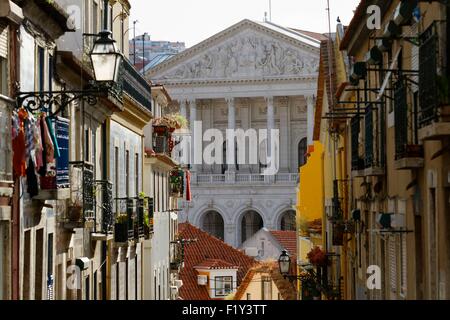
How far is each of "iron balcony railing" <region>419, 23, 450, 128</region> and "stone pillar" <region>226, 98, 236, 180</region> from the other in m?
83.5

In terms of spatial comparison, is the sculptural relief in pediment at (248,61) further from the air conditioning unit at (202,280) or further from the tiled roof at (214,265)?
the air conditioning unit at (202,280)

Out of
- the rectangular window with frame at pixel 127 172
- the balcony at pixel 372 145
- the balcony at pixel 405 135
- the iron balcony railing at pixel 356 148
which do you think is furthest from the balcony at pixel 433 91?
the rectangular window with frame at pixel 127 172

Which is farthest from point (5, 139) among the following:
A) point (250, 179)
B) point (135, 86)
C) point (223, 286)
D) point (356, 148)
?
point (250, 179)

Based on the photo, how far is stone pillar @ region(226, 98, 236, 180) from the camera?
96.1 metres

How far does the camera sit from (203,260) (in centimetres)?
5091

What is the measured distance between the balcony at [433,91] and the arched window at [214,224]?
8561cm

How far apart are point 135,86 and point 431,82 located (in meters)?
14.2

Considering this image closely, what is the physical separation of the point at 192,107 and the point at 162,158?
66.5m

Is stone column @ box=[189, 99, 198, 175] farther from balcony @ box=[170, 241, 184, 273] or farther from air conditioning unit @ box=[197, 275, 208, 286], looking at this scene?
balcony @ box=[170, 241, 184, 273]

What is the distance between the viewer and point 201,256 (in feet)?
169

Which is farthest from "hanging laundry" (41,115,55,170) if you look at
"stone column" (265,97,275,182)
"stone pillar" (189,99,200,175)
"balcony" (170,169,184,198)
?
"stone column" (265,97,275,182)

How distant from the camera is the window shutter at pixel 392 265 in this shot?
55.5ft
